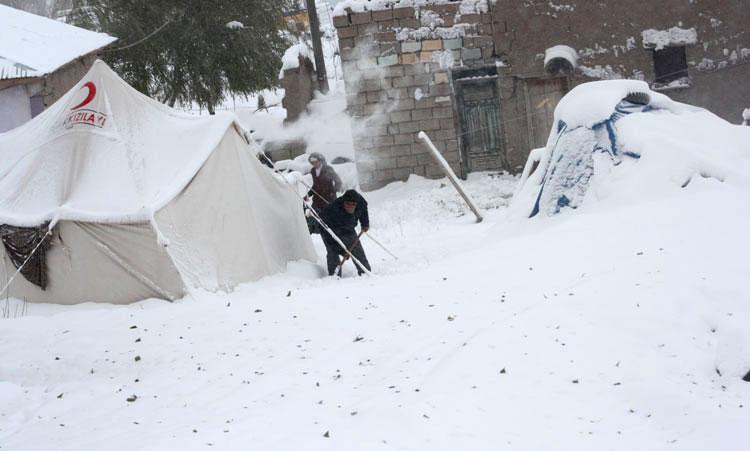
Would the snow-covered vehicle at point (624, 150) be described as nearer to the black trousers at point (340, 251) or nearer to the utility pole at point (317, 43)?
the black trousers at point (340, 251)

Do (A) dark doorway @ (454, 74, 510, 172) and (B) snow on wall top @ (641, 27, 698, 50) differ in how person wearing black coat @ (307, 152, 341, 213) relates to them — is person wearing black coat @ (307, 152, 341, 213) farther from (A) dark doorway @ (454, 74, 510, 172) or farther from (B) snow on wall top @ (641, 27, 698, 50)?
(B) snow on wall top @ (641, 27, 698, 50)

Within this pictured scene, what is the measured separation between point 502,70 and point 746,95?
456cm

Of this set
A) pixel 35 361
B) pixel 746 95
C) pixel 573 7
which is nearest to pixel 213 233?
pixel 35 361

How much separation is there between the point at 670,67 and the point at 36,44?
1176 centimetres

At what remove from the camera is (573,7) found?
16.1m

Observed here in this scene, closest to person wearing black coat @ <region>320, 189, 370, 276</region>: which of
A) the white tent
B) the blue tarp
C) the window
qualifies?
the white tent

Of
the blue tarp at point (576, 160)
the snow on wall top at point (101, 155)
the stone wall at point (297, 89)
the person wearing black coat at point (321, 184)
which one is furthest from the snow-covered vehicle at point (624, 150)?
the stone wall at point (297, 89)

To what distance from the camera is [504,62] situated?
16.1m

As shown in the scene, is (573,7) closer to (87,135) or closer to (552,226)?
(552,226)

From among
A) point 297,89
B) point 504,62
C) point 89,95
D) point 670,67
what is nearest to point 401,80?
point 504,62

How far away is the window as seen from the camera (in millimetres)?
16031

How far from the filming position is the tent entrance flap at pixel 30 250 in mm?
8570

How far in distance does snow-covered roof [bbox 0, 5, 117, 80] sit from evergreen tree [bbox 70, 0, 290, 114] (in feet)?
6.89

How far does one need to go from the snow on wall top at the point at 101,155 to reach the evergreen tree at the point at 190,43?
29.8 feet
